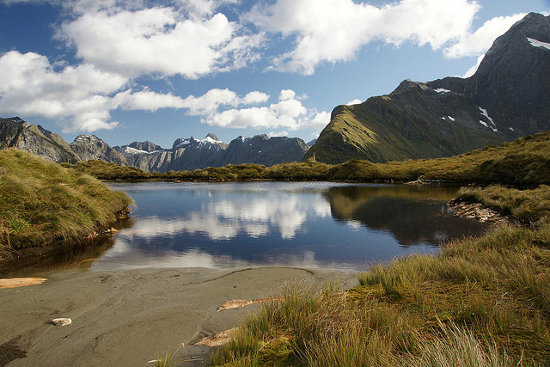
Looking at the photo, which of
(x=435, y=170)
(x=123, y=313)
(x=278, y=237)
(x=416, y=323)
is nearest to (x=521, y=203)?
(x=278, y=237)

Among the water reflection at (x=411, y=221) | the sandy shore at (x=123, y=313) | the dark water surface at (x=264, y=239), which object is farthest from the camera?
the water reflection at (x=411, y=221)

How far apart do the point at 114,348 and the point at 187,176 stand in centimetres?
11330

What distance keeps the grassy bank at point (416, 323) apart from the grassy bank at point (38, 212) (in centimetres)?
1464

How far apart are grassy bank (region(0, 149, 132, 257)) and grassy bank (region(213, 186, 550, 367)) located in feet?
48.0

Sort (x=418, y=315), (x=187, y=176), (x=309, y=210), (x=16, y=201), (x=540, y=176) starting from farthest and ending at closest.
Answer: (x=187, y=176)
(x=540, y=176)
(x=309, y=210)
(x=16, y=201)
(x=418, y=315)

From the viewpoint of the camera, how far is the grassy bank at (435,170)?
164ft

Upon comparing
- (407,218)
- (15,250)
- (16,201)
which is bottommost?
(407,218)

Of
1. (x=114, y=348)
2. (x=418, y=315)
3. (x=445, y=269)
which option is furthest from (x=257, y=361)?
(x=445, y=269)

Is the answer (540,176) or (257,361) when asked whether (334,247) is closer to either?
(257,361)

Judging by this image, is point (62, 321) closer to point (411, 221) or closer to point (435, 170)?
point (411, 221)

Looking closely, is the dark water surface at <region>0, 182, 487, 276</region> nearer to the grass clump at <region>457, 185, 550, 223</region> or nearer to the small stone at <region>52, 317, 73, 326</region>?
the grass clump at <region>457, 185, 550, 223</region>

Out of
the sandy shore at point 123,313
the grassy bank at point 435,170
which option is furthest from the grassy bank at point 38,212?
the grassy bank at point 435,170

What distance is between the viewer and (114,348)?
6148mm

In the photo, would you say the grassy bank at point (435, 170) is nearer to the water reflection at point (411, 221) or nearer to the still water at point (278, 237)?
the water reflection at point (411, 221)
